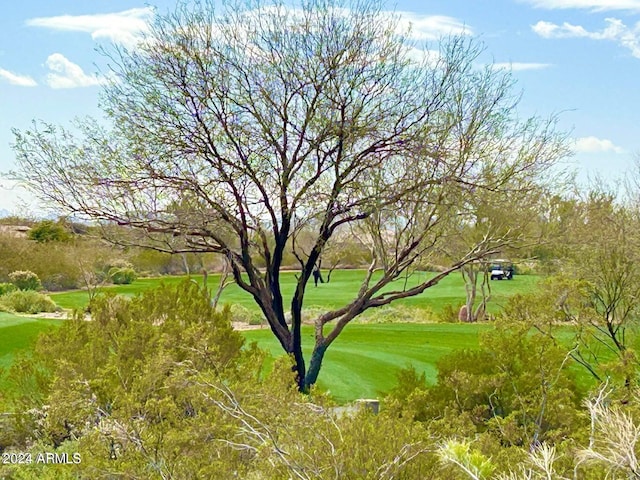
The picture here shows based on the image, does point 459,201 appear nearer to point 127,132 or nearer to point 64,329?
point 127,132

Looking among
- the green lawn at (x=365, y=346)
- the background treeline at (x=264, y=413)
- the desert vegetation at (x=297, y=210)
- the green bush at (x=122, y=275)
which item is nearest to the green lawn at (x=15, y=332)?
the green lawn at (x=365, y=346)

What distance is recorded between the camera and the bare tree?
40.1 feet

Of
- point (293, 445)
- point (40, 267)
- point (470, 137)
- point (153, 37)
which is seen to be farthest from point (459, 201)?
point (40, 267)

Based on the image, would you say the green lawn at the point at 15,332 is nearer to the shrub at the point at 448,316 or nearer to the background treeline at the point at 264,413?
the background treeline at the point at 264,413

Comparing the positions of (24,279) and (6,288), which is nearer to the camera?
(6,288)

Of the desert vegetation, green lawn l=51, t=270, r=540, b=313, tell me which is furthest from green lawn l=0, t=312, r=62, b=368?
green lawn l=51, t=270, r=540, b=313

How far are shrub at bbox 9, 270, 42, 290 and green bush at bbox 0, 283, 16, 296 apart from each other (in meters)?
0.90

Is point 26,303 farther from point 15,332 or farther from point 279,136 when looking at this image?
point 279,136

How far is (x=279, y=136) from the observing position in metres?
12.5

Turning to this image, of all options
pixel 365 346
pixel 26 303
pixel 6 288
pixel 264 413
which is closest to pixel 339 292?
pixel 6 288

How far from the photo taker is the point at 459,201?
12.7 metres

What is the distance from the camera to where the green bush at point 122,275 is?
35.7 meters

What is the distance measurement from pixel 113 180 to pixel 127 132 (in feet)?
2.62

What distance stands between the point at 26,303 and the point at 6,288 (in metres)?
3.51
